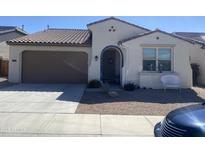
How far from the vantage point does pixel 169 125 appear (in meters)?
4.55

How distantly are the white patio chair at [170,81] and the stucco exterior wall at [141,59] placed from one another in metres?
0.54

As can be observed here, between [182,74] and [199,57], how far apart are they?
525 centimetres

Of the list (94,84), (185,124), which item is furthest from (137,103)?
(185,124)

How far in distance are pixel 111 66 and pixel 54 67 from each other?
4218mm

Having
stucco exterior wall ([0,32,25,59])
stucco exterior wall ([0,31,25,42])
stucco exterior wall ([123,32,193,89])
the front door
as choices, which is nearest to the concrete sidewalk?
stucco exterior wall ([123,32,193,89])

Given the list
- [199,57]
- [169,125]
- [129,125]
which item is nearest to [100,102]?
[129,125]

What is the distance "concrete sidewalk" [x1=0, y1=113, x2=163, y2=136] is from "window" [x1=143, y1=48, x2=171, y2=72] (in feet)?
26.0

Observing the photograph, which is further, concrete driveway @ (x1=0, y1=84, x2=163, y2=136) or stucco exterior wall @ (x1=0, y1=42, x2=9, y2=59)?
stucco exterior wall @ (x1=0, y1=42, x2=9, y2=59)

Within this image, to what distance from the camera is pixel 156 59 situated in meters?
15.9

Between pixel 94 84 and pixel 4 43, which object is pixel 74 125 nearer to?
pixel 94 84

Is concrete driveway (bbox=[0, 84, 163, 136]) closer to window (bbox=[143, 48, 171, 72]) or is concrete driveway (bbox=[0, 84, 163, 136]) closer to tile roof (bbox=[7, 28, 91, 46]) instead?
window (bbox=[143, 48, 171, 72])

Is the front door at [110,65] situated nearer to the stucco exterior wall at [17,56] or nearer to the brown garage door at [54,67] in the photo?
the brown garage door at [54,67]

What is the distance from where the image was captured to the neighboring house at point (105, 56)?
52.2 ft

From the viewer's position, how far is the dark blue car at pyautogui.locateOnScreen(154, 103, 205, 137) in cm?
401
